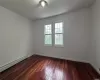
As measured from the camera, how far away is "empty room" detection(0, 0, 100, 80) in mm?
2494

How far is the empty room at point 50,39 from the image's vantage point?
8.18 ft

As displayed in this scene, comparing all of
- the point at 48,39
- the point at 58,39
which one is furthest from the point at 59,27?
the point at 48,39

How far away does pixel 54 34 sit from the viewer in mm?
4176

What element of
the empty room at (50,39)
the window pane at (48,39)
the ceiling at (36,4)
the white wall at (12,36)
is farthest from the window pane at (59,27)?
the white wall at (12,36)

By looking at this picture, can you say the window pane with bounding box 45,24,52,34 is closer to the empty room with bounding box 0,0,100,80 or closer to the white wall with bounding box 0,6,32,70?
the empty room with bounding box 0,0,100,80

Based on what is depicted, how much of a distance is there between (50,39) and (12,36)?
2084 mm

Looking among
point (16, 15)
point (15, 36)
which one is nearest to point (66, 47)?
point (15, 36)

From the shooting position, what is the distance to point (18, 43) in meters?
3.45

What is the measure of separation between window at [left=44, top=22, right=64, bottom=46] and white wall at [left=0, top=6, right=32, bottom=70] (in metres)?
1.20

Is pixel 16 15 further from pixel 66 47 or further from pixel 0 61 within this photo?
pixel 66 47

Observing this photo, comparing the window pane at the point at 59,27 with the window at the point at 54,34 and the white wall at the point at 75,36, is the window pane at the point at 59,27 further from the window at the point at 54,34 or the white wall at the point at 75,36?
the white wall at the point at 75,36

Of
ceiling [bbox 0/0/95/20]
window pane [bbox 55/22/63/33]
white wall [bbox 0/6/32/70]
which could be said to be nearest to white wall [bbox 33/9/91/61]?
window pane [bbox 55/22/63/33]

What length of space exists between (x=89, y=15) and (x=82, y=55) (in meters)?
1.89

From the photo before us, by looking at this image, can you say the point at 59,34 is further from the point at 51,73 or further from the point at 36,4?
the point at 51,73
